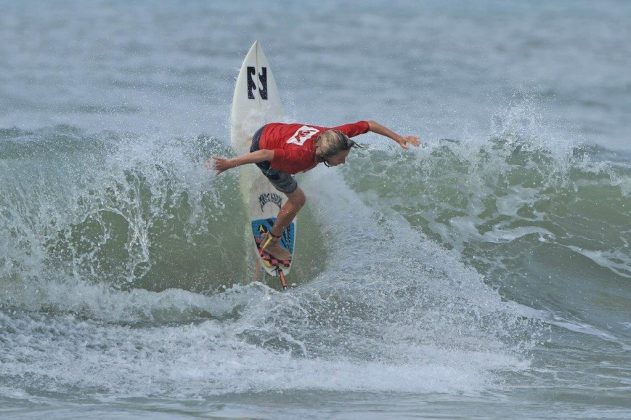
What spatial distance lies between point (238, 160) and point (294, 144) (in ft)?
1.76

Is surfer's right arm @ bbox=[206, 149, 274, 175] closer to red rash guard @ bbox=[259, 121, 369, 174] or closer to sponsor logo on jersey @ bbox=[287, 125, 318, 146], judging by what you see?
red rash guard @ bbox=[259, 121, 369, 174]

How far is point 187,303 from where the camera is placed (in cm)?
726

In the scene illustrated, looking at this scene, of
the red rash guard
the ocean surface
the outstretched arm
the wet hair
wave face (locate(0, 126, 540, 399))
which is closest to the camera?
the ocean surface

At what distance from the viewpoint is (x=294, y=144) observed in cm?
681

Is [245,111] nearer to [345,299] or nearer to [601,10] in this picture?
[345,299]

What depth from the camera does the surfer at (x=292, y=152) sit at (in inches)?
259

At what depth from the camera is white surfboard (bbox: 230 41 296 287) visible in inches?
320

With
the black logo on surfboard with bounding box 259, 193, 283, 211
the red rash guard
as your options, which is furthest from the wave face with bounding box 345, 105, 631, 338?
the red rash guard

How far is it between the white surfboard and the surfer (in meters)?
0.48

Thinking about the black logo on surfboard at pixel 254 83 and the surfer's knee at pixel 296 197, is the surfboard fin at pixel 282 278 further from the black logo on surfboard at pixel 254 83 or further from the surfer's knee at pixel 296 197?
the black logo on surfboard at pixel 254 83

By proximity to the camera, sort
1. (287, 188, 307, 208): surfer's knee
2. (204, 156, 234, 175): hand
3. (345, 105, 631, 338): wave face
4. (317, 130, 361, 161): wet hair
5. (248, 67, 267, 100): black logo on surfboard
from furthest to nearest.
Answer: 1. (248, 67, 267, 100): black logo on surfboard
2. (345, 105, 631, 338): wave face
3. (287, 188, 307, 208): surfer's knee
4. (317, 130, 361, 161): wet hair
5. (204, 156, 234, 175): hand

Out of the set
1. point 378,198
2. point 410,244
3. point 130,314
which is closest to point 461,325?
point 410,244

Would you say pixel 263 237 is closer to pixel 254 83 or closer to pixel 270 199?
pixel 270 199

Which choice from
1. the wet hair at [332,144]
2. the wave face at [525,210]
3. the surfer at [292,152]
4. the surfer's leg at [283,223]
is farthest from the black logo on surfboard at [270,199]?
the wave face at [525,210]
